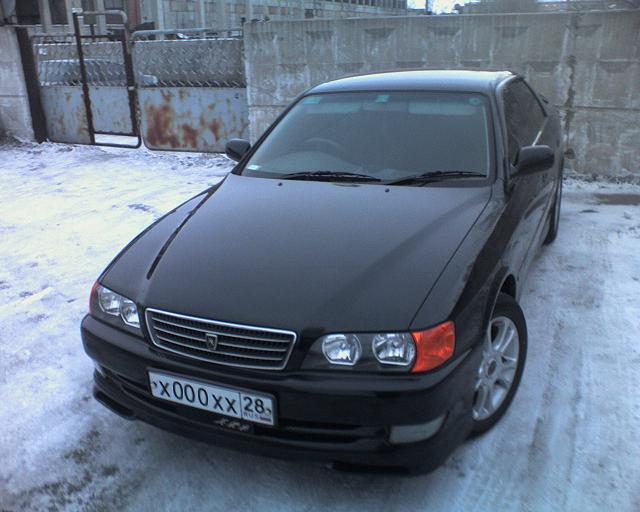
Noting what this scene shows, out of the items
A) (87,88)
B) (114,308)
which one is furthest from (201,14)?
(114,308)

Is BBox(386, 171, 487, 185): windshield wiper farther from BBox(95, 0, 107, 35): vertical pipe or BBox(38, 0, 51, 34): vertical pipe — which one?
BBox(95, 0, 107, 35): vertical pipe

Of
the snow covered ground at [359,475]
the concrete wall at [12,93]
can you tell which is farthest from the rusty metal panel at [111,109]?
the snow covered ground at [359,475]

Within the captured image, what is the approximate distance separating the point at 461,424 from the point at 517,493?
37 cm

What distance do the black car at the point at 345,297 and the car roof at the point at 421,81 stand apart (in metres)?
0.07

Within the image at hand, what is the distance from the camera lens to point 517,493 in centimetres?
231

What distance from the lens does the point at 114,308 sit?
2502mm

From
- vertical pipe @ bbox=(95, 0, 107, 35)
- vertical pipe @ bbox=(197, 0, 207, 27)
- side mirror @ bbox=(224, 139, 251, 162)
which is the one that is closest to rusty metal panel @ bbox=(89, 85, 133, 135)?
side mirror @ bbox=(224, 139, 251, 162)

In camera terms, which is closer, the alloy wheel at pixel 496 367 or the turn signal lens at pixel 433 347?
the turn signal lens at pixel 433 347

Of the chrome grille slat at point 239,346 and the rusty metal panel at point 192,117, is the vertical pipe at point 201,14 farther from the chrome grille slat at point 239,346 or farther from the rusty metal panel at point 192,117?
the chrome grille slat at point 239,346

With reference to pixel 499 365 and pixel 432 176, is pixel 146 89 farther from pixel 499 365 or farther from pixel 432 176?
pixel 499 365

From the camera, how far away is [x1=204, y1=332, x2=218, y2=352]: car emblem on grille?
2.19m

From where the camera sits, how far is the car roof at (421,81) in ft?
11.5

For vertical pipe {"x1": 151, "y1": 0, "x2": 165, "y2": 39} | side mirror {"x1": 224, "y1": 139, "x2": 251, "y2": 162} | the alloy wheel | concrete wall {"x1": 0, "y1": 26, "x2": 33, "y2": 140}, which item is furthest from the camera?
vertical pipe {"x1": 151, "y1": 0, "x2": 165, "y2": 39}

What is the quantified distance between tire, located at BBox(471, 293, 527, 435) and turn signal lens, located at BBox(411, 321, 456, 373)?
1.11 feet
